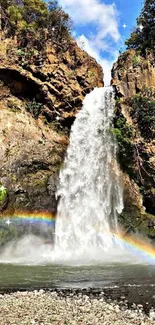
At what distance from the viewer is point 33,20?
124 feet

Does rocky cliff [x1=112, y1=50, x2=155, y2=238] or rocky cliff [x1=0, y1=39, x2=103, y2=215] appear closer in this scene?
rocky cliff [x1=112, y1=50, x2=155, y2=238]

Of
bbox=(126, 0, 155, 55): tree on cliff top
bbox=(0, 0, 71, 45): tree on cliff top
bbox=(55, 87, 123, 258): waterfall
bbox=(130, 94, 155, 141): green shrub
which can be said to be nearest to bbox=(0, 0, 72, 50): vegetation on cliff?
bbox=(0, 0, 71, 45): tree on cliff top

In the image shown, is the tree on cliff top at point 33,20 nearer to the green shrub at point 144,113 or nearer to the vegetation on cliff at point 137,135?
the vegetation on cliff at point 137,135

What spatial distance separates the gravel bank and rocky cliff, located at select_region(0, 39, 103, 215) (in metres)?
14.4

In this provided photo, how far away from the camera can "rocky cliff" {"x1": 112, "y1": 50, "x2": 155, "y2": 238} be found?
2781cm

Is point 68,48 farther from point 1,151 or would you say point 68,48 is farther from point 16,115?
point 1,151

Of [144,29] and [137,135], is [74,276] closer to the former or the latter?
[137,135]

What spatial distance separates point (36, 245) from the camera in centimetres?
2672

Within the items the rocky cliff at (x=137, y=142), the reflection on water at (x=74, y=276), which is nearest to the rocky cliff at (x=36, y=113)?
the rocky cliff at (x=137, y=142)

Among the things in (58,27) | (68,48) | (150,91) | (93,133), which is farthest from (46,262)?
(58,27)

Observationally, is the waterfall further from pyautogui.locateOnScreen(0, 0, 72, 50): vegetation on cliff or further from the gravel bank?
the gravel bank

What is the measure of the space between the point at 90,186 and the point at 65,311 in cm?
1751

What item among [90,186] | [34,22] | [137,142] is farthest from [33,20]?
[90,186]

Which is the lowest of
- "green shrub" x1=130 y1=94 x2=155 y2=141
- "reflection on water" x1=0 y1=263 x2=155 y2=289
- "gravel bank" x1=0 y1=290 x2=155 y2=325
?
"gravel bank" x1=0 y1=290 x2=155 y2=325
